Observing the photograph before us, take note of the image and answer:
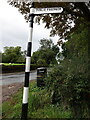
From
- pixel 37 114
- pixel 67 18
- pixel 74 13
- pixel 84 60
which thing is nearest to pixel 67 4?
pixel 74 13

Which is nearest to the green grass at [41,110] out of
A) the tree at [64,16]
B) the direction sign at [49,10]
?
the direction sign at [49,10]

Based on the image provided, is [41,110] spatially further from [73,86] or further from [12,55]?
[12,55]

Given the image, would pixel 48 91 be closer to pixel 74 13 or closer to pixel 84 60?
pixel 84 60

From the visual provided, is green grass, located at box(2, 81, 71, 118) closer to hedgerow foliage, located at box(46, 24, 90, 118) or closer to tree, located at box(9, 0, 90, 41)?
hedgerow foliage, located at box(46, 24, 90, 118)

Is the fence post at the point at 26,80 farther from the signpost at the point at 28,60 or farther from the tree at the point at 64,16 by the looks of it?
the tree at the point at 64,16

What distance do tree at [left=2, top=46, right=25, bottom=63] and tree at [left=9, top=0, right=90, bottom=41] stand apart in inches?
1204

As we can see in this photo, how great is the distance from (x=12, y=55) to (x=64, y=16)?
3357cm

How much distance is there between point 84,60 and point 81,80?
1.15 m

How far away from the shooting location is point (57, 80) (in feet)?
13.3

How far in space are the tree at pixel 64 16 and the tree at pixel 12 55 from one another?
3058 centimetres

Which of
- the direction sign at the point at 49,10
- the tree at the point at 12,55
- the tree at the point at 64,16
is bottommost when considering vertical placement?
the direction sign at the point at 49,10

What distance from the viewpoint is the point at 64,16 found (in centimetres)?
667

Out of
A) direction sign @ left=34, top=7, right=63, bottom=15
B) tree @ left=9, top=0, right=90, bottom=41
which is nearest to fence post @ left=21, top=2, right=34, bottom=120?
direction sign @ left=34, top=7, right=63, bottom=15

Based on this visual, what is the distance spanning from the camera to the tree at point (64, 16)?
17.9 feet
